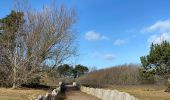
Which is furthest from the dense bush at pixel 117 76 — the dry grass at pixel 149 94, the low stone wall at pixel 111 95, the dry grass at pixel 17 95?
the dry grass at pixel 17 95

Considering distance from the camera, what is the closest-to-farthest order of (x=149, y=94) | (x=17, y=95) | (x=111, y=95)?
(x=111, y=95), (x=17, y=95), (x=149, y=94)

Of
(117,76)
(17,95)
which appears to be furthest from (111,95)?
(117,76)

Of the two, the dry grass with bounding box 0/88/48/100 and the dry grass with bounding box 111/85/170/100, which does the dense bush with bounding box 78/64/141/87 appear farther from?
the dry grass with bounding box 0/88/48/100

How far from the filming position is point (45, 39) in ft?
145

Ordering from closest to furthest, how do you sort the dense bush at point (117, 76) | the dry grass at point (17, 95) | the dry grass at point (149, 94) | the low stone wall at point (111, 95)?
1. the low stone wall at point (111, 95)
2. the dry grass at point (17, 95)
3. the dry grass at point (149, 94)
4. the dense bush at point (117, 76)

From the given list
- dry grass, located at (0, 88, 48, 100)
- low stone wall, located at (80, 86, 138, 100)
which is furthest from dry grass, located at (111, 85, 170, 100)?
dry grass, located at (0, 88, 48, 100)

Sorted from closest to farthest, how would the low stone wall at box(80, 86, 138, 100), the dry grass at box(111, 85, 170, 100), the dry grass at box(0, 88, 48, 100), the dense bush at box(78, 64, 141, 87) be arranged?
1. the low stone wall at box(80, 86, 138, 100)
2. the dry grass at box(0, 88, 48, 100)
3. the dry grass at box(111, 85, 170, 100)
4. the dense bush at box(78, 64, 141, 87)

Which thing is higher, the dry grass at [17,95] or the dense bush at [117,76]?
the dense bush at [117,76]

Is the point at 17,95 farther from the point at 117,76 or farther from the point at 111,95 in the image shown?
the point at 117,76

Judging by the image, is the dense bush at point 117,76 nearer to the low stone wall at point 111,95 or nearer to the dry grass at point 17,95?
the low stone wall at point 111,95

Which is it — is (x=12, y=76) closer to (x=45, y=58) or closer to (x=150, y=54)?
(x=45, y=58)

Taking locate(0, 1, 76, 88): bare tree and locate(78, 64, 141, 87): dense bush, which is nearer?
locate(0, 1, 76, 88): bare tree

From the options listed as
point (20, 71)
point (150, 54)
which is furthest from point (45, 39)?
point (150, 54)

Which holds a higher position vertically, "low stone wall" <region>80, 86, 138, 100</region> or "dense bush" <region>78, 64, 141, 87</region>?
"dense bush" <region>78, 64, 141, 87</region>
